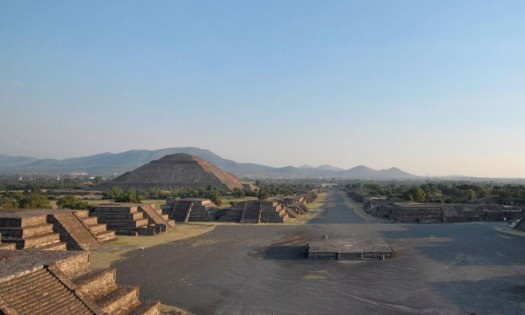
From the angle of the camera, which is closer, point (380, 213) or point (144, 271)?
point (144, 271)

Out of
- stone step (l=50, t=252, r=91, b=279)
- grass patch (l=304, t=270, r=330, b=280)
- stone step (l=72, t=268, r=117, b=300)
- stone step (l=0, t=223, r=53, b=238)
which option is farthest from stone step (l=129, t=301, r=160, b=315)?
stone step (l=0, t=223, r=53, b=238)

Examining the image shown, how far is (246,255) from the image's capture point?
2605 cm

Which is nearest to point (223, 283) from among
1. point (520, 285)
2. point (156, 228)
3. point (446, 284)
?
point (446, 284)

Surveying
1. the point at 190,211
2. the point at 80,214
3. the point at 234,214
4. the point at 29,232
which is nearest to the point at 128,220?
the point at 80,214

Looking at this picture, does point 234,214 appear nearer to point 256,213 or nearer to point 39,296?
point 256,213

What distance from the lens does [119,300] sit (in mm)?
12695

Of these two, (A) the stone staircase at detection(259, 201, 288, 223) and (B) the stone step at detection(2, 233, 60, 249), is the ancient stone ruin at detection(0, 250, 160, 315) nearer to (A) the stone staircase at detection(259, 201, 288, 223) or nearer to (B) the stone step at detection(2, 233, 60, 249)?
(B) the stone step at detection(2, 233, 60, 249)

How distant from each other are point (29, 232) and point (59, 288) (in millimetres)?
16044

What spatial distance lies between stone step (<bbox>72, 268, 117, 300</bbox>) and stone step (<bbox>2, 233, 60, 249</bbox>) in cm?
1285

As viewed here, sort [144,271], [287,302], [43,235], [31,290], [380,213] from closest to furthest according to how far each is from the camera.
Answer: [31,290]
[287,302]
[144,271]
[43,235]
[380,213]

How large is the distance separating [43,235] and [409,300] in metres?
20.7

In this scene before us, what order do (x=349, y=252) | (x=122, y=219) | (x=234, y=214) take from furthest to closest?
(x=234, y=214) → (x=122, y=219) → (x=349, y=252)

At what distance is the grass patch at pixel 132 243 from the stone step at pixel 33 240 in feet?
7.87

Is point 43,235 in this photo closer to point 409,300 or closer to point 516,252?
point 409,300
